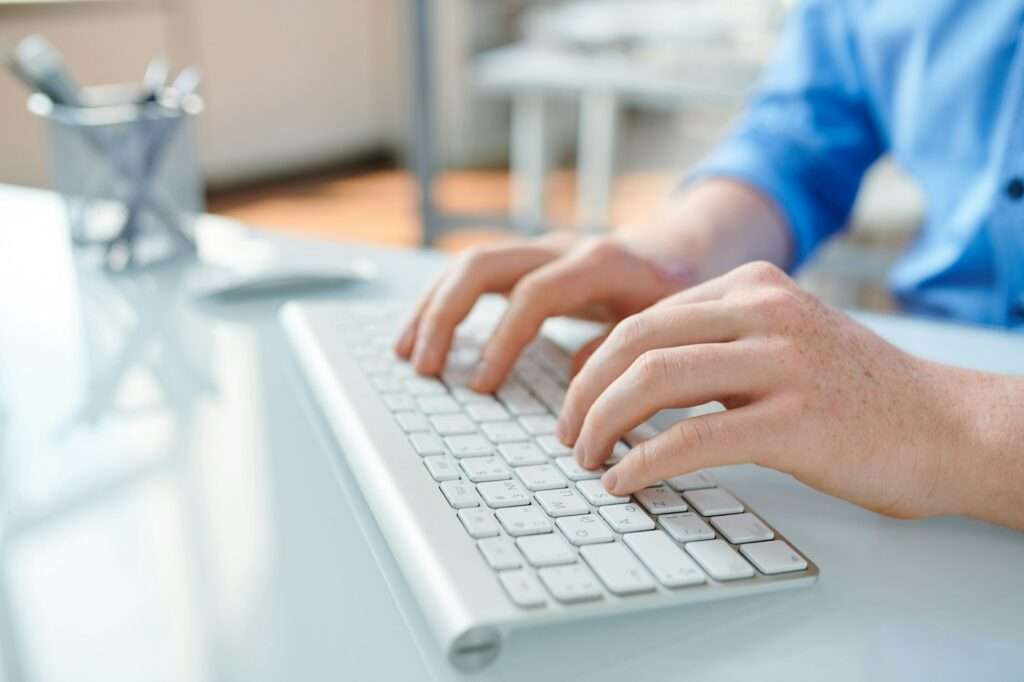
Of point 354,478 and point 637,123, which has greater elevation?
point 354,478

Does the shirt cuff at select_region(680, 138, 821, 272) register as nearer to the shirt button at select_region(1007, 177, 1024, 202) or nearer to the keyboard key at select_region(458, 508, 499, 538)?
the shirt button at select_region(1007, 177, 1024, 202)

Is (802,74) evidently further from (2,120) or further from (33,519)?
(2,120)

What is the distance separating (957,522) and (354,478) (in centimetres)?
27

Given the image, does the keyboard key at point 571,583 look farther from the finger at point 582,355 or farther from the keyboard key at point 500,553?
the finger at point 582,355

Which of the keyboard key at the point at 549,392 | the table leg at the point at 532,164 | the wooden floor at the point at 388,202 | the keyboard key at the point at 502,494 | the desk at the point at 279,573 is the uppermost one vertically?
the keyboard key at the point at 502,494

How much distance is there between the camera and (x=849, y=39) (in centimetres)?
87

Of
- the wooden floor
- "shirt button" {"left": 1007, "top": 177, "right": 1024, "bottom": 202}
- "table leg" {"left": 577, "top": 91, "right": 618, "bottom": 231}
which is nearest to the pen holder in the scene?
"shirt button" {"left": 1007, "top": 177, "right": 1024, "bottom": 202}

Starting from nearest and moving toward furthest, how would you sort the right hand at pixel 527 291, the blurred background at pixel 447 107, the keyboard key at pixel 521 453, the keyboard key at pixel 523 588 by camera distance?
1. the keyboard key at pixel 523 588
2. the keyboard key at pixel 521 453
3. the right hand at pixel 527 291
4. the blurred background at pixel 447 107

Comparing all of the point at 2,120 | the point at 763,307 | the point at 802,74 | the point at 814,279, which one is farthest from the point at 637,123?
the point at 763,307

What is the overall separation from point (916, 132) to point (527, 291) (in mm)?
456

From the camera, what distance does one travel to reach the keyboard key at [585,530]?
1.18 feet

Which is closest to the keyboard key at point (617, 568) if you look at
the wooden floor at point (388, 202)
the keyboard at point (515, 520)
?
the keyboard at point (515, 520)

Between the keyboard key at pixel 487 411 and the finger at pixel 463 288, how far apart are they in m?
0.05

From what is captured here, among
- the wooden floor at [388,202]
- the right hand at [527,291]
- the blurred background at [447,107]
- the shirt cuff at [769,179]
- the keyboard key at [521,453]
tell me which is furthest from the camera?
the wooden floor at [388,202]
